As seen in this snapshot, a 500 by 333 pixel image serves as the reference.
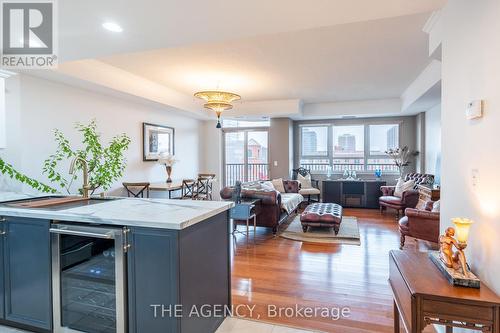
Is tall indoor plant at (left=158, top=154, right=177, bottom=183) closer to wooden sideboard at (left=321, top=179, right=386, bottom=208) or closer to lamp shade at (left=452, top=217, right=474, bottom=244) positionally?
wooden sideboard at (left=321, top=179, right=386, bottom=208)

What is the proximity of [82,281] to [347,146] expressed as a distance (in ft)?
24.0

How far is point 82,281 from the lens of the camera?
6.43ft

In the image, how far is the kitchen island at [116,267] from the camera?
169 cm

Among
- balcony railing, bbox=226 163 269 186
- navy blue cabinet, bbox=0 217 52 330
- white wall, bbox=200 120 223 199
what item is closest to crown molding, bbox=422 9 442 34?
navy blue cabinet, bbox=0 217 52 330

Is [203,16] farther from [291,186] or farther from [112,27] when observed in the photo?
[291,186]

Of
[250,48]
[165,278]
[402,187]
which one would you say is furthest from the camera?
[402,187]

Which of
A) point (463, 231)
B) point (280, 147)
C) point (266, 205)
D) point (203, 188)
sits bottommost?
point (266, 205)

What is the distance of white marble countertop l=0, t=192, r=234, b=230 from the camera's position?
170 centimetres

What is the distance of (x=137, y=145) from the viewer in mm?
5516

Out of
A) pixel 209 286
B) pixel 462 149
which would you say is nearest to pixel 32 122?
pixel 209 286

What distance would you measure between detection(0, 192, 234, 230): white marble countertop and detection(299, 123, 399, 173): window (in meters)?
6.23

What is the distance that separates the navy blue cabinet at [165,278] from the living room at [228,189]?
0.01m

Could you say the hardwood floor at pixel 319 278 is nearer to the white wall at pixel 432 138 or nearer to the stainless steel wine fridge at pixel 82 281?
the stainless steel wine fridge at pixel 82 281

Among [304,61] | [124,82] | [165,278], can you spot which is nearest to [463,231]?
[165,278]
